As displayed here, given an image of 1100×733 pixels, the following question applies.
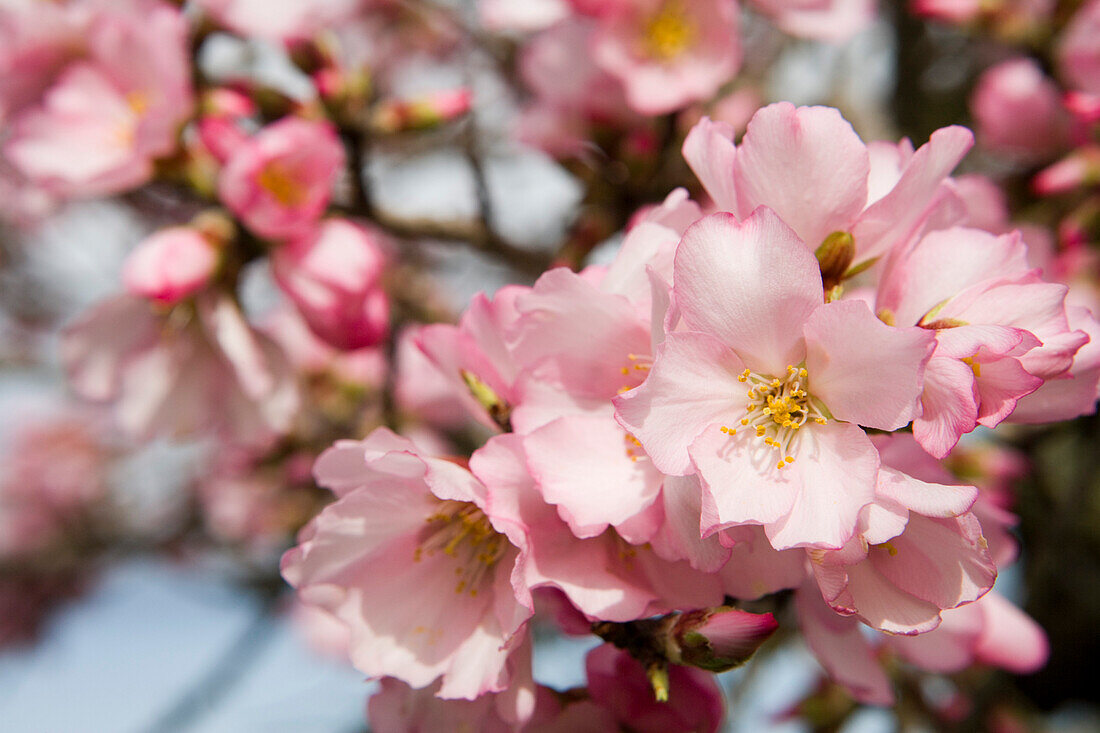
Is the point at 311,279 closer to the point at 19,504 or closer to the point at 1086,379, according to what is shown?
the point at 1086,379

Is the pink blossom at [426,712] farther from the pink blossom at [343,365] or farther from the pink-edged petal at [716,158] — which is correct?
the pink blossom at [343,365]

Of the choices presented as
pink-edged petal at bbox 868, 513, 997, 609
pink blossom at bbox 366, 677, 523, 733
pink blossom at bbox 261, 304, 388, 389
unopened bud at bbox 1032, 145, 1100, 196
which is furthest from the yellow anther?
pink blossom at bbox 261, 304, 388, 389

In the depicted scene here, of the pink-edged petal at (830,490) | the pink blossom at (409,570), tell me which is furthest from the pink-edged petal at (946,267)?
the pink blossom at (409,570)

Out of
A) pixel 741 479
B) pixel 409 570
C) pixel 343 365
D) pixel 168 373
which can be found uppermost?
pixel 741 479

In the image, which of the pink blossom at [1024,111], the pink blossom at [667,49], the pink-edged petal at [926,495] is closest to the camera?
the pink-edged petal at [926,495]

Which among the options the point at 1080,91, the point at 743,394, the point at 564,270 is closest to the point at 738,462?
the point at 743,394

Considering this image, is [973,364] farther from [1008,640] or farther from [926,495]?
[1008,640]

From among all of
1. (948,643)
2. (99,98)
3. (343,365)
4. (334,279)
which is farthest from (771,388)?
(343,365)
